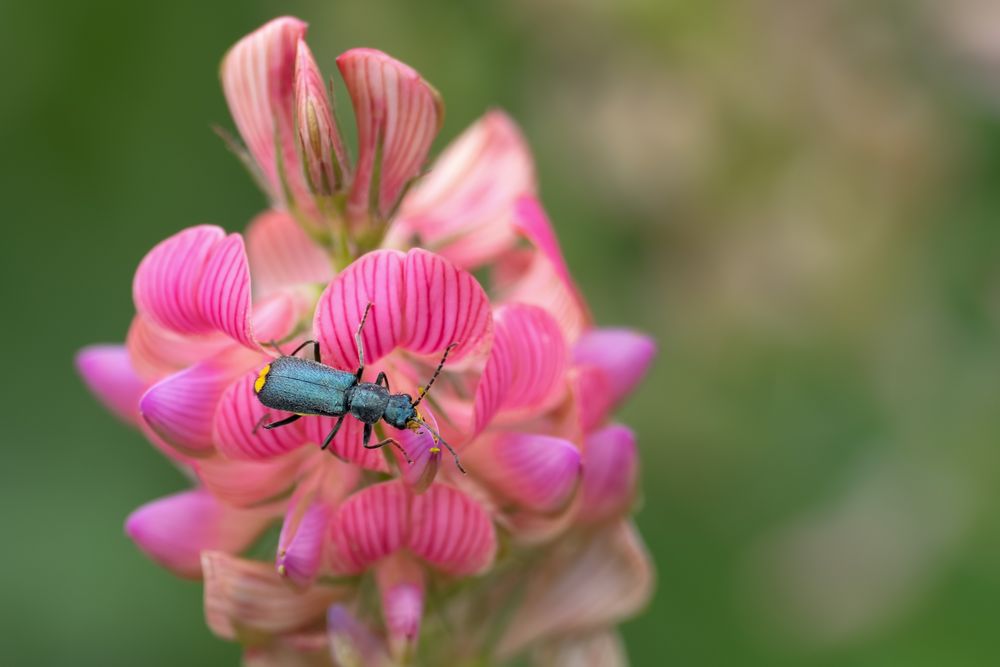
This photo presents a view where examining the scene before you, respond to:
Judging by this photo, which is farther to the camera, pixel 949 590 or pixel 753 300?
pixel 753 300

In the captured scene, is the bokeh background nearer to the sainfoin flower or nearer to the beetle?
the sainfoin flower

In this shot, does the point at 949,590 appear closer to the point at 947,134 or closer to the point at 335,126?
the point at 947,134

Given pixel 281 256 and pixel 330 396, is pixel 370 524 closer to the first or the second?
pixel 330 396

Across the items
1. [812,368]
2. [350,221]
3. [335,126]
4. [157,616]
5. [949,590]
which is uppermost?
[335,126]

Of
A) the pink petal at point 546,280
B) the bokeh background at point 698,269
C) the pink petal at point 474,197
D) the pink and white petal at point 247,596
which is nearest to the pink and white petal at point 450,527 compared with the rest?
the pink and white petal at point 247,596

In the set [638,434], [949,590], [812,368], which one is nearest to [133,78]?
[638,434]

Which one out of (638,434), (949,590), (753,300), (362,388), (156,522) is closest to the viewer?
(362,388)
